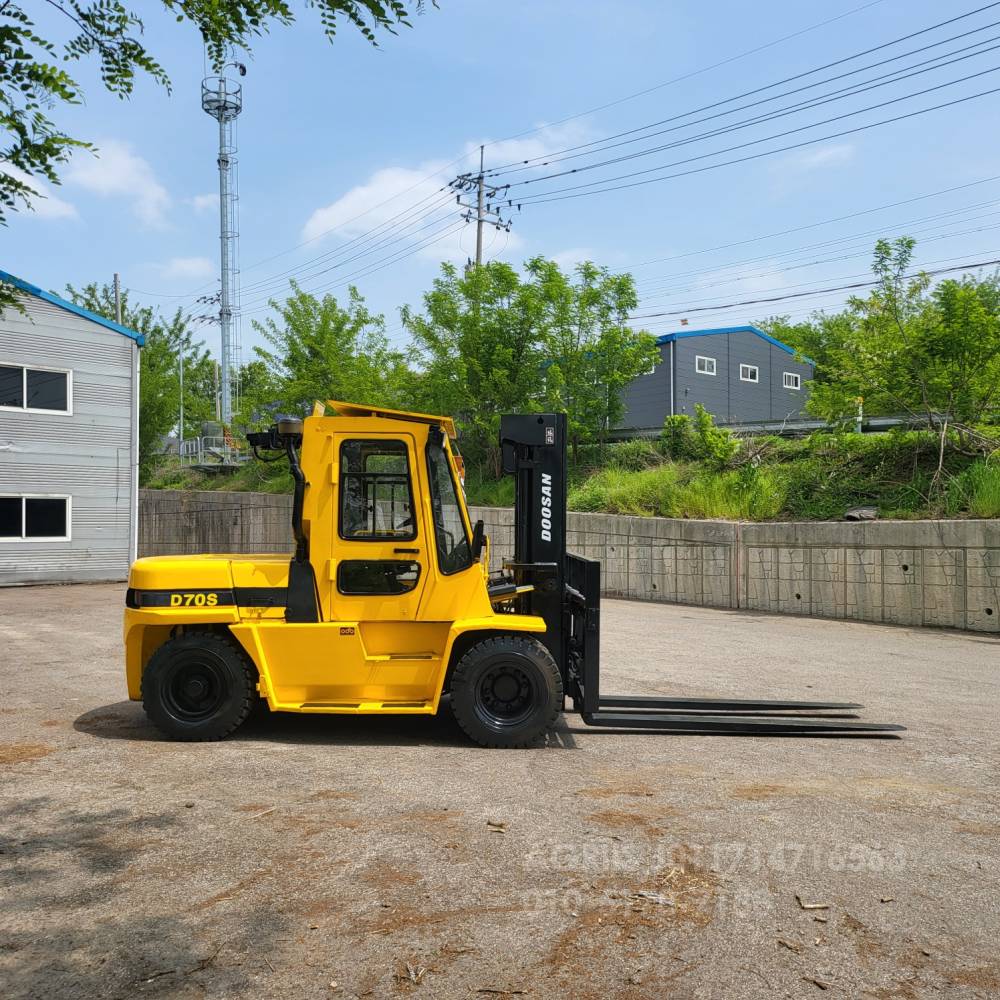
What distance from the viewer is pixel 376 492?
22.6ft

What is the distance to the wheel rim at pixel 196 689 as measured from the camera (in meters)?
6.86

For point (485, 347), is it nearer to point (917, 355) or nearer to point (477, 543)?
point (917, 355)

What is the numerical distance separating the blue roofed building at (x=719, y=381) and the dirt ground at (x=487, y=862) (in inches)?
903

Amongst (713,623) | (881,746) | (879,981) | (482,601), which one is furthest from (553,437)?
(713,623)

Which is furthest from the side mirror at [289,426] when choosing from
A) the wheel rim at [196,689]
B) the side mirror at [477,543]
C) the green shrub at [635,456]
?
the green shrub at [635,456]

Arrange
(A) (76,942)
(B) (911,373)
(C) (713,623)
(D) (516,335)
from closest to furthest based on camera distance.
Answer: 1. (A) (76,942)
2. (C) (713,623)
3. (B) (911,373)
4. (D) (516,335)

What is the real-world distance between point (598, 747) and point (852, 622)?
10380mm

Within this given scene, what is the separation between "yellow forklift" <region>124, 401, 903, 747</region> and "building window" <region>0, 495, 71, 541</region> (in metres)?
17.2

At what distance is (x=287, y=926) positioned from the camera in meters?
3.79

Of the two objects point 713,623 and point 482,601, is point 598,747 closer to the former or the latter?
point 482,601

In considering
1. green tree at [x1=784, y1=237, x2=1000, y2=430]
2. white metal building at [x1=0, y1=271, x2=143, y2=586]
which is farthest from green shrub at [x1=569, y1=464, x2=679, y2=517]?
white metal building at [x1=0, y1=271, x2=143, y2=586]

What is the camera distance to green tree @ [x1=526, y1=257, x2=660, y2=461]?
24.8 meters

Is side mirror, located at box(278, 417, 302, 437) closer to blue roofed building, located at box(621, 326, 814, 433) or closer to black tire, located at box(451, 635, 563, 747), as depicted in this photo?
black tire, located at box(451, 635, 563, 747)

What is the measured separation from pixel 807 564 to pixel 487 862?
43.9 ft
